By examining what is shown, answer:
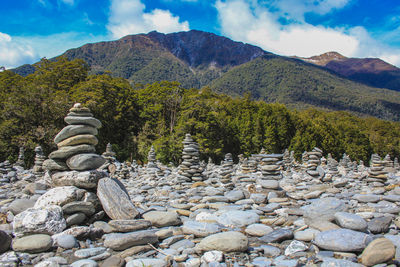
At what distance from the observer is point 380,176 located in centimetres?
1014

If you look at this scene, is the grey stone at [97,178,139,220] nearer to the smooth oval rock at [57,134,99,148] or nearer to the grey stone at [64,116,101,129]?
the smooth oval rock at [57,134,99,148]

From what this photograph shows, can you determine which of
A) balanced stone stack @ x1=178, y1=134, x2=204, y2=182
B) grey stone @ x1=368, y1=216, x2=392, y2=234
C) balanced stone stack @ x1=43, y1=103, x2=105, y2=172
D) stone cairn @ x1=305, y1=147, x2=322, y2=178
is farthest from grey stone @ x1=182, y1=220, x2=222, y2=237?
stone cairn @ x1=305, y1=147, x2=322, y2=178

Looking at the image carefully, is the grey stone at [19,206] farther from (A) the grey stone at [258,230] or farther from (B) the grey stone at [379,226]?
(B) the grey stone at [379,226]

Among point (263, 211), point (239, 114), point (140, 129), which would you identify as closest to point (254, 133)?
point (239, 114)

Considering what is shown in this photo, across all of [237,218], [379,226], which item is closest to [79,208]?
[237,218]

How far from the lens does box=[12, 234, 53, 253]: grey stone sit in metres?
3.60

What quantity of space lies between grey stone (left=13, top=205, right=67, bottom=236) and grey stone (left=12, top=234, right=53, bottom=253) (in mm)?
175

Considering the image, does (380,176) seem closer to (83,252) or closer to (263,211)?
(263,211)

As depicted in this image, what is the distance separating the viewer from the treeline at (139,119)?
29250mm

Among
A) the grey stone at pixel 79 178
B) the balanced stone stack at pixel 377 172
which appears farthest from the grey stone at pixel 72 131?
the balanced stone stack at pixel 377 172

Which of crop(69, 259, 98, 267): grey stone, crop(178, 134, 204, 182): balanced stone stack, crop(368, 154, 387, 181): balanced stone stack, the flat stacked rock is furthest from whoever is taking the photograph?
the flat stacked rock

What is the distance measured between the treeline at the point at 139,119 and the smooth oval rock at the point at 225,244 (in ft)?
86.6

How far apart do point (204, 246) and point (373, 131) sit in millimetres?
90853

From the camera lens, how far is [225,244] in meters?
3.58
